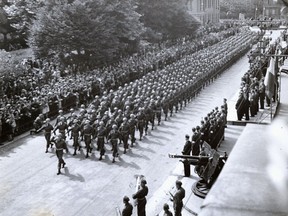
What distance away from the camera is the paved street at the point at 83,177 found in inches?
435

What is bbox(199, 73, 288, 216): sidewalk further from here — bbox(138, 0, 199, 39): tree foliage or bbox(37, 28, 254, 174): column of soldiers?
bbox(138, 0, 199, 39): tree foliage

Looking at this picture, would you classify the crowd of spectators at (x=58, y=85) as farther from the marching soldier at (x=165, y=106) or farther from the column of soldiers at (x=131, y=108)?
the marching soldier at (x=165, y=106)

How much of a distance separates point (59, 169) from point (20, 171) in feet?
4.89

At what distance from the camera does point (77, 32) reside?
1162 inches

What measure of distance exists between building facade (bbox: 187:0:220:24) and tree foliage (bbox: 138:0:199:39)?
23.3 metres

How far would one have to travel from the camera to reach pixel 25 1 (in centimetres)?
3444

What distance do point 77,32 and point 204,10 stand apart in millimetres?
55153

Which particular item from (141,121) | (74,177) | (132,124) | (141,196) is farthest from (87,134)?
(141,196)

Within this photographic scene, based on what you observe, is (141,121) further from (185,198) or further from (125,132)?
(185,198)

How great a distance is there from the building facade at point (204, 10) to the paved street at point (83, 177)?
60.6 metres

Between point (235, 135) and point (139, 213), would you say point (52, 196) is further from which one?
point (235, 135)

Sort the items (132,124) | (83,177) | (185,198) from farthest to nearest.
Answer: (132,124) < (83,177) < (185,198)

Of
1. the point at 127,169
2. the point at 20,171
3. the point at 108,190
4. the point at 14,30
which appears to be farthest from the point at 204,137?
the point at 14,30

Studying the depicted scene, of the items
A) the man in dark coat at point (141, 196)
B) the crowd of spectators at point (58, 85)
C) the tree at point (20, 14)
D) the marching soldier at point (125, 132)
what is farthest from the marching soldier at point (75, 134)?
the tree at point (20, 14)
